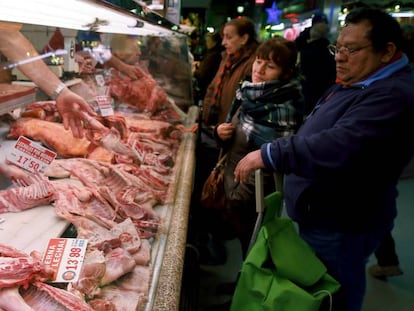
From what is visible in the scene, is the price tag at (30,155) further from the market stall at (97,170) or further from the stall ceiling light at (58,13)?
the stall ceiling light at (58,13)

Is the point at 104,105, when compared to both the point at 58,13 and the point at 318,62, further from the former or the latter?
the point at 318,62

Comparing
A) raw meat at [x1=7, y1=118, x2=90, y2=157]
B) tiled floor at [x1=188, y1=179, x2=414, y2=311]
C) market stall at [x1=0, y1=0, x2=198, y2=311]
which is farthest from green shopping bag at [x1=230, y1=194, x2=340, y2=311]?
tiled floor at [x1=188, y1=179, x2=414, y2=311]

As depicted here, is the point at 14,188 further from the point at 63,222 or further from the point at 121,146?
the point at 121,146

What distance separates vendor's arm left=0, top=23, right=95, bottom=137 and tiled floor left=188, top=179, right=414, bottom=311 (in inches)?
62.9

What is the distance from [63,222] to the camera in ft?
4.53

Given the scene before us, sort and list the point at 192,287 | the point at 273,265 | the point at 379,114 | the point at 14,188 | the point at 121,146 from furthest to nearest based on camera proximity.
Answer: the point at 192,287, the point at 121,146, the point at 273,265, the point at 379,114, the point at 14,188

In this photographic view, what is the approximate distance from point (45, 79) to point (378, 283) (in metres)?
2.92

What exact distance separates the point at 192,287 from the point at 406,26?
Answer: 10.7 ft

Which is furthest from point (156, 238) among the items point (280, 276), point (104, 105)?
point (104, 105)

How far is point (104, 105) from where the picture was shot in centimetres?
237

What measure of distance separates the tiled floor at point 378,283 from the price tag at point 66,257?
170 cm

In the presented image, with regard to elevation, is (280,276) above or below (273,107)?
below

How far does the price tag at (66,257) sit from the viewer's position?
1.13 meters

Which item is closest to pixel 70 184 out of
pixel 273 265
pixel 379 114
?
pixel 273 265
